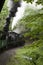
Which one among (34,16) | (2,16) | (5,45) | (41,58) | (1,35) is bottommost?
(2,16)

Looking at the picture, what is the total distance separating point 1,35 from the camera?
480 inches

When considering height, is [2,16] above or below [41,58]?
below

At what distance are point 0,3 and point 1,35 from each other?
5509mm

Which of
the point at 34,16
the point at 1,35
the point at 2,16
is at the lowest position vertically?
the point at 2,16

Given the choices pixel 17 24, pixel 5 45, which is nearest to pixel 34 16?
pixel 5 45

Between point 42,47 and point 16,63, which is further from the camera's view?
point 16,63

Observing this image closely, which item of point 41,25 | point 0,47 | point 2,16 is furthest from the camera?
point 2,16

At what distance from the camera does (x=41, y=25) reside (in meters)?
4.65

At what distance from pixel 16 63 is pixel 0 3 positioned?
3.67 metres

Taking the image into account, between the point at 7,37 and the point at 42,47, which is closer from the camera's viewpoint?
the point at 42,47

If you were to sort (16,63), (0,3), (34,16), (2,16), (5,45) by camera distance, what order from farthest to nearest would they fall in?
(2,16) < (5,45) < (16,63) < (0,3) < (34,16)

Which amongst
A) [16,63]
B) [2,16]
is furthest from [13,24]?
[16,63]

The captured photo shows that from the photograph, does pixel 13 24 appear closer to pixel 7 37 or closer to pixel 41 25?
pixel 7 37

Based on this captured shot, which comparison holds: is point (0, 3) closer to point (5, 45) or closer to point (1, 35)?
point (1, 35)
